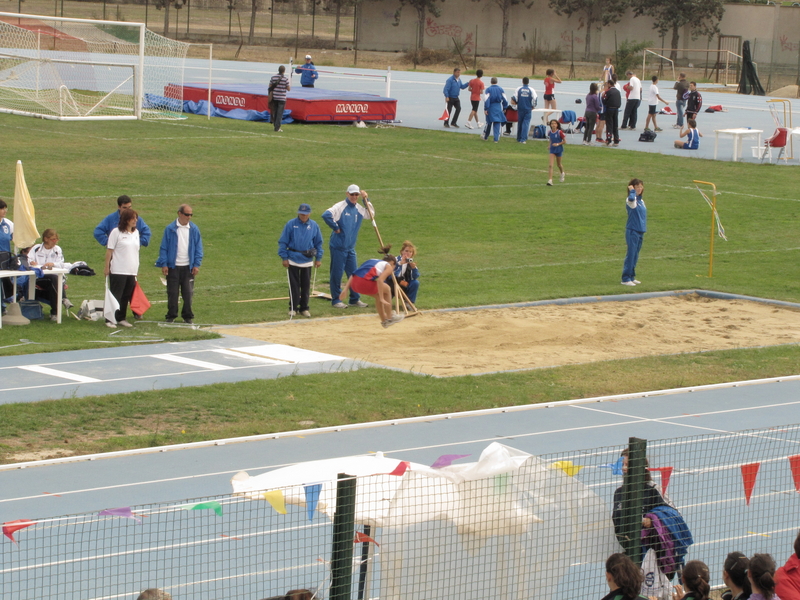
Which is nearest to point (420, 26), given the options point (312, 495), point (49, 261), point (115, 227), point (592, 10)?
point (592, 10)

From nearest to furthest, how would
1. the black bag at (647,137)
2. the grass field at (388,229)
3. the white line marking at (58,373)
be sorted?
the grass field at (388,229) < the white line marking at (58,373) < the black bag at (647,137)

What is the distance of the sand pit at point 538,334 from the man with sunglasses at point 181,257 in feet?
3.20

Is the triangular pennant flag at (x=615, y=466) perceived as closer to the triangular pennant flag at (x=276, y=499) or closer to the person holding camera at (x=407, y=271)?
the triangular pennant flag at (x=276, y=499)

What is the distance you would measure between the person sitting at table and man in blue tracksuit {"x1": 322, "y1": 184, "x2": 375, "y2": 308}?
418 centimetres

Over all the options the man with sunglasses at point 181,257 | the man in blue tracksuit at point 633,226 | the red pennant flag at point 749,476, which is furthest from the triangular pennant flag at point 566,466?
the man in blue tracksuit at point 633,226

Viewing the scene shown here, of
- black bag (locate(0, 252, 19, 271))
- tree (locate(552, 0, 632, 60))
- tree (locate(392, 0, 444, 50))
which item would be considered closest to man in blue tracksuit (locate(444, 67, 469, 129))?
black bag (locate(0, 252, 19, 271))

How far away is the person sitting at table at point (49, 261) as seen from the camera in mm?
16828

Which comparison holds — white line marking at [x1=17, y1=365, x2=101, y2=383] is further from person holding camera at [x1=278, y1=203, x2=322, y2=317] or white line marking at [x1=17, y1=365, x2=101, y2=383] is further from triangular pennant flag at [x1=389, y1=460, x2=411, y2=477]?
triangular pennant flag at [x1=389, y1=460, x2=411, y2=477]

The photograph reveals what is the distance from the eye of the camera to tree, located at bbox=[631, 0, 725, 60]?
244 ft

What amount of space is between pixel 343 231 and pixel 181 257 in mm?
2893

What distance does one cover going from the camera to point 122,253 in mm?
16438

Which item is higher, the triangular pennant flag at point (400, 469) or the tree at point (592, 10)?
the tree at point (592, 10)

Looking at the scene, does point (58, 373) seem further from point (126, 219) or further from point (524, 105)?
point (524, 105)

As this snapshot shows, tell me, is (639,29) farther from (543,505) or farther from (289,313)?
(543,505)
